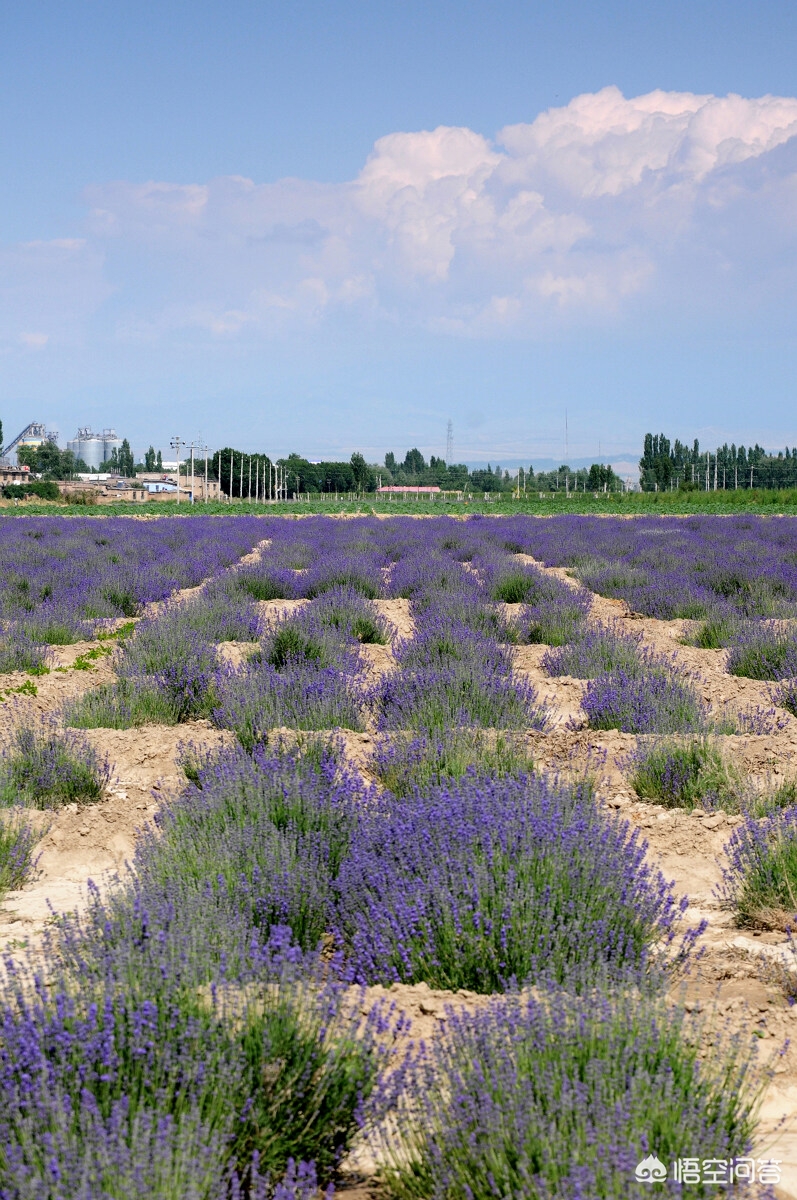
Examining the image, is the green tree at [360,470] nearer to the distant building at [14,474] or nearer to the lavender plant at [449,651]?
the distant building at [14,474]

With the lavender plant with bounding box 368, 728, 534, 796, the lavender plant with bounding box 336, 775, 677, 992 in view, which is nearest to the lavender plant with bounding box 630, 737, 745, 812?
the lavender plant with bounding box 368, 728, 534, 796

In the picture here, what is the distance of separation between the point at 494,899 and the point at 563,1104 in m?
1.05

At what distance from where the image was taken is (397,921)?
3.16 m

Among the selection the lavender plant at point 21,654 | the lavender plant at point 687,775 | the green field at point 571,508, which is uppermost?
the green field at point 571,508

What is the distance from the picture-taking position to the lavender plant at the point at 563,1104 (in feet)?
6.35

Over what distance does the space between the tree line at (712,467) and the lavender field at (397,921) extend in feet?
280

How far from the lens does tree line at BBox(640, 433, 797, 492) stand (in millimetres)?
92062

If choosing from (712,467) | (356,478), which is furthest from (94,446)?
(712,467)

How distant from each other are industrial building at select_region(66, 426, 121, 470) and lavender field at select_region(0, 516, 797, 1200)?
6442 inches

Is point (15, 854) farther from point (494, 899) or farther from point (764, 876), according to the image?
point (764, 876)

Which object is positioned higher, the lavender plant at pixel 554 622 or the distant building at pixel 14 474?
the distant building at pixel 14 474

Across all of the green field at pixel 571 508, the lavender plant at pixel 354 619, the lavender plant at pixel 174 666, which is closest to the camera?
the lavender plant at pixel 174 666

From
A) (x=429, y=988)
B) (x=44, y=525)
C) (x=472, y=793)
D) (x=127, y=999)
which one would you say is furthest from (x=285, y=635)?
(x=44, y=525)

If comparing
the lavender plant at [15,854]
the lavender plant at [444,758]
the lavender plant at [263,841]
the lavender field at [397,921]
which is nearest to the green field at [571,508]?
the lavender field at [397,921]
